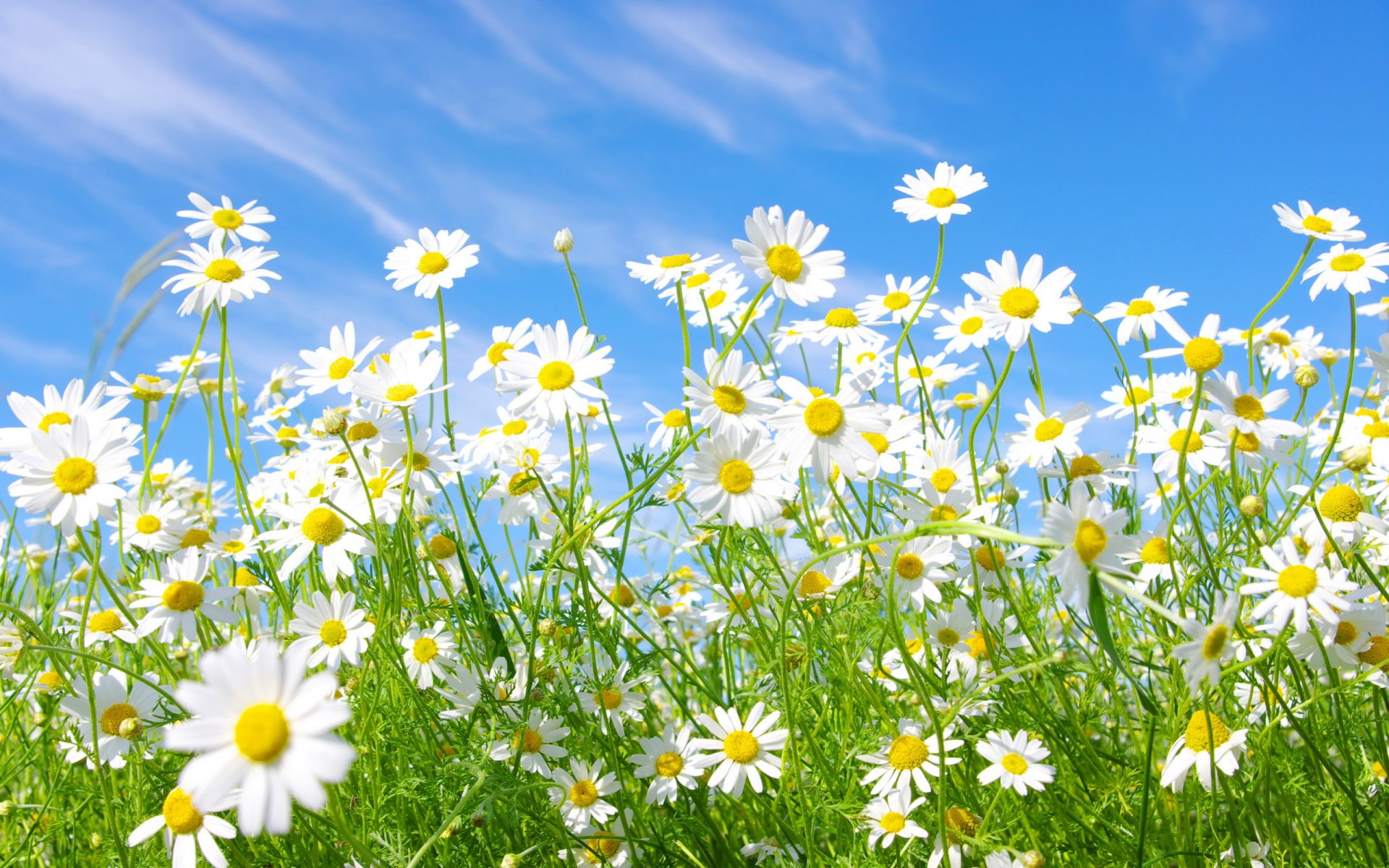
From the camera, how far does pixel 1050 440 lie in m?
2.39

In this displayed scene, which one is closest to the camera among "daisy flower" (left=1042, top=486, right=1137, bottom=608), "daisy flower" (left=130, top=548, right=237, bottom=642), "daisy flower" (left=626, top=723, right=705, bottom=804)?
"daisy flower" (left=1042, top=486, right=1137, bottom=608)

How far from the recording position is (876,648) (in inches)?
89.8

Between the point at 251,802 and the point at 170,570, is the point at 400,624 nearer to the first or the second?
the point at 170,570

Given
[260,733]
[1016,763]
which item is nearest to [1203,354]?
[1016,763]

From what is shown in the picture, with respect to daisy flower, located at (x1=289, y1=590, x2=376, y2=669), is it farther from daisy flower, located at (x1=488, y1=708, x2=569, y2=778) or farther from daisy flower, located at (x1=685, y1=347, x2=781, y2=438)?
daisy flower, located at (x1=685, y1=347, x2=781, y2=438)

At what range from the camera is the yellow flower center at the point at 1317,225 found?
2.57 metres

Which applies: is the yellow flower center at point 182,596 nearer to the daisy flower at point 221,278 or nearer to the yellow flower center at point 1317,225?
the daisy flower at point 221,278

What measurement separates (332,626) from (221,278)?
973 mm

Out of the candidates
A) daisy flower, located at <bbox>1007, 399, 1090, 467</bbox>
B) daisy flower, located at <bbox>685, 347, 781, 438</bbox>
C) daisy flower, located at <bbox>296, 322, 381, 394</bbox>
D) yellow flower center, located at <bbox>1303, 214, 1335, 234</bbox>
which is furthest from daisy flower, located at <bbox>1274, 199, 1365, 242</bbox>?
daisy flower, located at <bbox>296, 322, 381, 394</bbox>

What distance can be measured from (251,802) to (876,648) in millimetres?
1498

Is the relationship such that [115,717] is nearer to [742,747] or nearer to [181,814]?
[181,814]

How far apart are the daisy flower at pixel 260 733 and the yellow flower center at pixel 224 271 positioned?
1767 mm

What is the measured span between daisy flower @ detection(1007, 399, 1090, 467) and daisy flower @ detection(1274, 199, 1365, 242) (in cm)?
74

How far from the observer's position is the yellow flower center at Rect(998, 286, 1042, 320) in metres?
2.15
